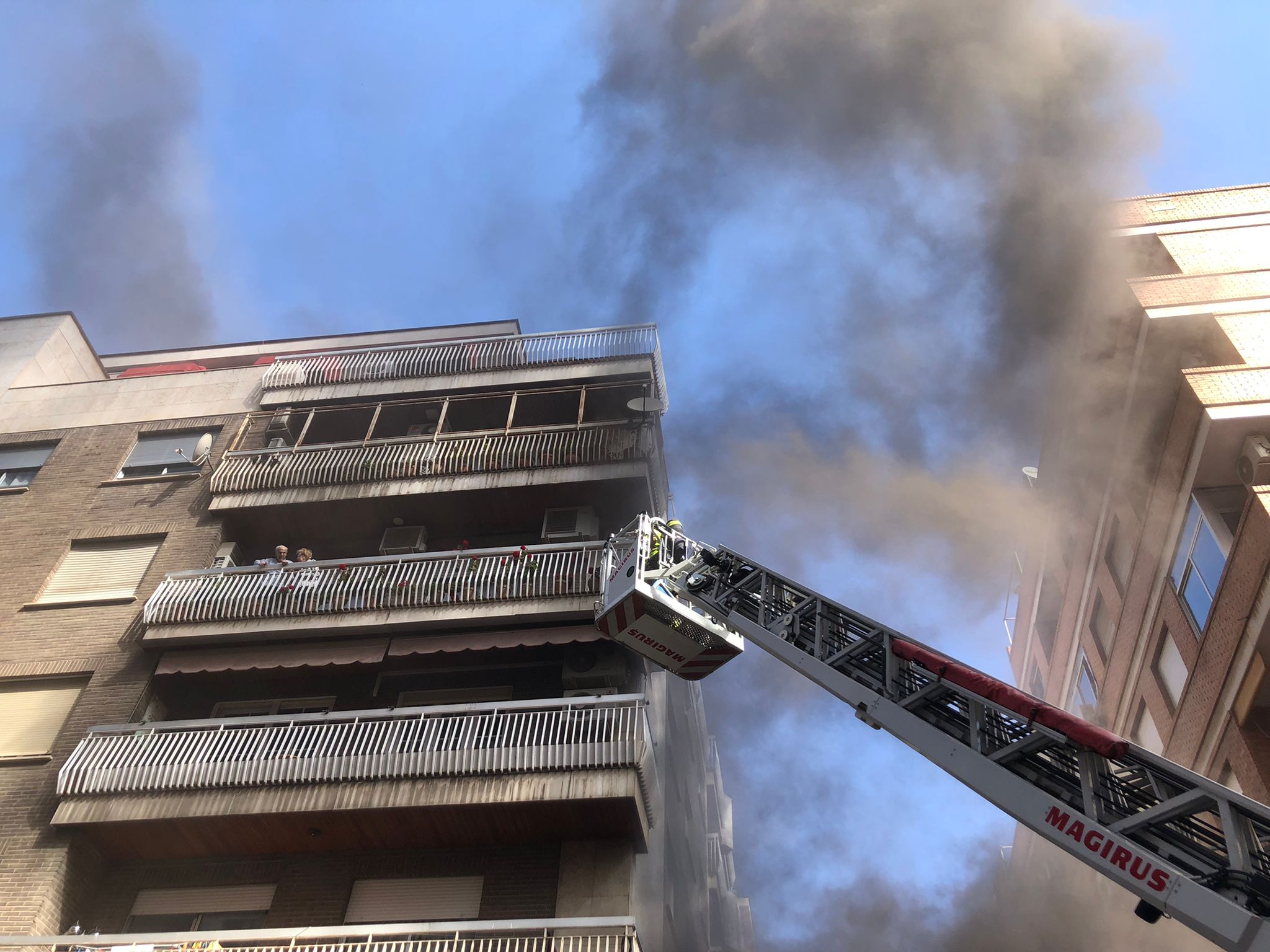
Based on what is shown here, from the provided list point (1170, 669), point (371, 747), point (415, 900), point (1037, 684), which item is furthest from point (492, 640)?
point (1037, 684)

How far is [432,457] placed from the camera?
48.5 ft

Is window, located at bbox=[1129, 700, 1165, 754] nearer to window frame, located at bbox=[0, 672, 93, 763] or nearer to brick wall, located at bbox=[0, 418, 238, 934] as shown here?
brick wall, located at bbox=[0, 418, 238, 934]

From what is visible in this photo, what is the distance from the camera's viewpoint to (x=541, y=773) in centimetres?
1025

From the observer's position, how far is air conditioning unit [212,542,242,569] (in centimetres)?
1426

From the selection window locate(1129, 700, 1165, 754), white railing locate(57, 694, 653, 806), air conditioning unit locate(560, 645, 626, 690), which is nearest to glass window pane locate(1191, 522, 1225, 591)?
window locate(1129, 700, 1165, 754)

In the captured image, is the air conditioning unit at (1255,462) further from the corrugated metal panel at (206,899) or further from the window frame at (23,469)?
the window frame at (23,469)

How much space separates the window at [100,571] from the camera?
14.1m

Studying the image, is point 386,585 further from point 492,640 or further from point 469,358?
point 469,358

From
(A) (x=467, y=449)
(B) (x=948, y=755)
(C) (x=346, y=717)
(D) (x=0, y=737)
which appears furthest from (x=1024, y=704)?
(D) (x=0, y=737)

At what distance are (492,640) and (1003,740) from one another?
25.9 ft

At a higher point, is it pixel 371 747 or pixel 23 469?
pixel 23 469

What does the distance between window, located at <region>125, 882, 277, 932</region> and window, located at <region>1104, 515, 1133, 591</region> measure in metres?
16.5

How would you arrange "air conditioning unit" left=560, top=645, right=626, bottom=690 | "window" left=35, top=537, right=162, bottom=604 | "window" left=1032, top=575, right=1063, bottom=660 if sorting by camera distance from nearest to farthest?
"air conditioning unit" left=560, top=645, right=626, bottom=690
"window" left=35, top=537, right=162, bottom=604
"window" left=1032, top=575, right=1063, bottom=660

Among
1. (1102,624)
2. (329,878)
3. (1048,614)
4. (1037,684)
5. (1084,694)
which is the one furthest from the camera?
(1037,684)
